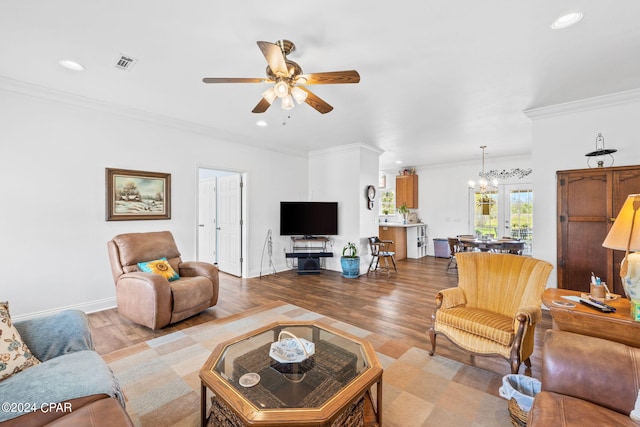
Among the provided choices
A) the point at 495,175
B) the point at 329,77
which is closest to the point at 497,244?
the point at 495,175

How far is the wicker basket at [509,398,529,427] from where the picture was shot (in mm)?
1589

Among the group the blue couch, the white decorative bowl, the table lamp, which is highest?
the table lamp

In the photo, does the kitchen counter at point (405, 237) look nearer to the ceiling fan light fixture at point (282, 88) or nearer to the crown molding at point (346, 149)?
the crown molding at point (346, 149)

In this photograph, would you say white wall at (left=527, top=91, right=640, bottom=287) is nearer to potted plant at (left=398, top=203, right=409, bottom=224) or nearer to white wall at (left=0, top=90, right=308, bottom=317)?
potted plant at (left=398, top=203, right=409, bottom=224)

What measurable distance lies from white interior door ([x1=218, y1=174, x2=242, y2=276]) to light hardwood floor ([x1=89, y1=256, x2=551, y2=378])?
14.3 inches

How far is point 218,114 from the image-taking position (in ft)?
12.9

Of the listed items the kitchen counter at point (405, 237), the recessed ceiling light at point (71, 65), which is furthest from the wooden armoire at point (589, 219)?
the recessed ceiling light at point (71, 65)

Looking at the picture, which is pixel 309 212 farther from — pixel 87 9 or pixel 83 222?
pixel 87 9

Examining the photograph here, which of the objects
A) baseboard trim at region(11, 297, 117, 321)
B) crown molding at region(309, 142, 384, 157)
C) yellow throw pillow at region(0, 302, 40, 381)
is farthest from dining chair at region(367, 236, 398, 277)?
yellow throw pillow at region(0, 302, 40, 381)

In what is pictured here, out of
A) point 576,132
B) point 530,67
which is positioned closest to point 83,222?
point 530,67

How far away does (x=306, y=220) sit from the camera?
577cm

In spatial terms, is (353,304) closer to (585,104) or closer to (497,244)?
(497,244)

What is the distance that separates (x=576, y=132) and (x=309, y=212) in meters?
4.27

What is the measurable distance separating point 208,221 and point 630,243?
6383 mm
